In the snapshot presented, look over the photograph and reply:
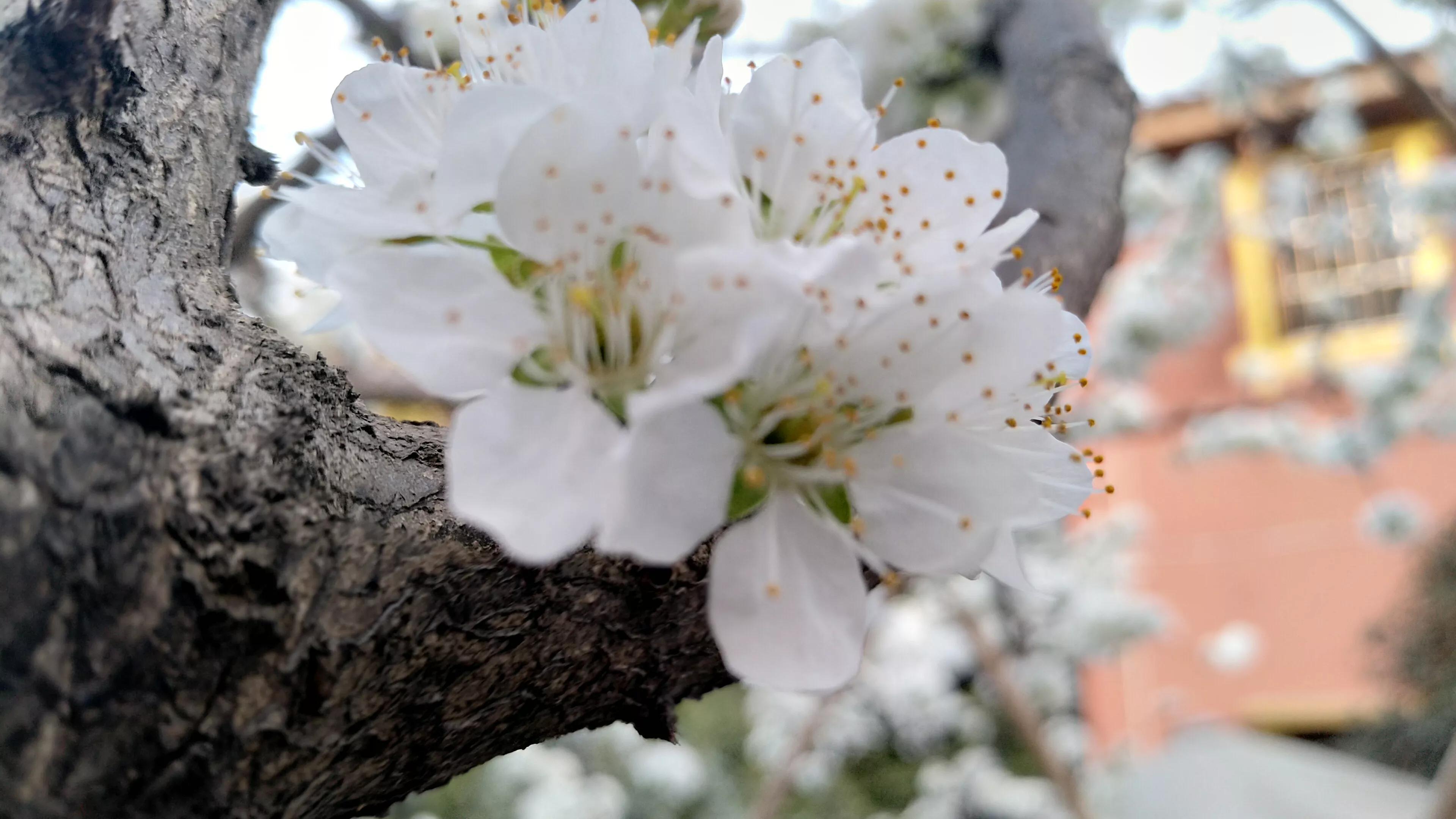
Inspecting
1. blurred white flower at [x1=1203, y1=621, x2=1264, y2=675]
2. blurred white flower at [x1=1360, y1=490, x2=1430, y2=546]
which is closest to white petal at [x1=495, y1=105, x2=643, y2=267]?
blurred white flower at [x1=1360, y1=490, x2=1430, y2=546]

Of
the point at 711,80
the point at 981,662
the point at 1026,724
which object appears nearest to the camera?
the point at 711,80

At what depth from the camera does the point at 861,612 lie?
0.42 m

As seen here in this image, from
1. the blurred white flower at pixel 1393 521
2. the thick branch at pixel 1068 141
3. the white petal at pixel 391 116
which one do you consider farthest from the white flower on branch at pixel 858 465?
the blurred white flower at pixel 1393 521

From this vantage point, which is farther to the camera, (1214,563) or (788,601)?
(1214,563)

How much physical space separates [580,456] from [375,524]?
0.14 metres

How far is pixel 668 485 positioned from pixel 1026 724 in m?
2.00

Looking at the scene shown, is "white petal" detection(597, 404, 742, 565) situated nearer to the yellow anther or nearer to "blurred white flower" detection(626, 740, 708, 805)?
the yellow anther

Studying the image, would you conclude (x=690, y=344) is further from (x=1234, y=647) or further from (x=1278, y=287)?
(x=1278, y=287)

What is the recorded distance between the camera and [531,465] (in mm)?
356

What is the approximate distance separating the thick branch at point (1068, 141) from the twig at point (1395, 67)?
68 cm

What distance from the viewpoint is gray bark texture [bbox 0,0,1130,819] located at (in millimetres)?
358

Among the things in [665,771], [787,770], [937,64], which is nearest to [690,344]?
[937,64]

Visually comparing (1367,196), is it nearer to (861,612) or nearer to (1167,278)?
(1167,278)

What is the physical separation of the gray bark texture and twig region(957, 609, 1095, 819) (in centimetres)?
165
